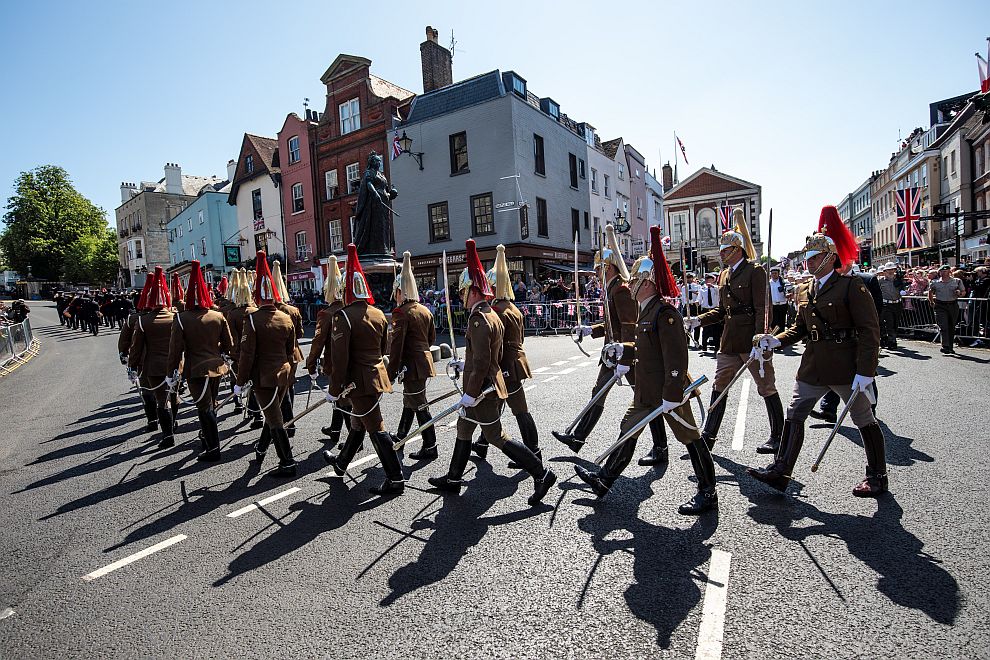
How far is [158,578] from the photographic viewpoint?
3.76 metres

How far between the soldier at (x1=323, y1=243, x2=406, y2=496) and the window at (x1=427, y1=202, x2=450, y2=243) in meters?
24.1

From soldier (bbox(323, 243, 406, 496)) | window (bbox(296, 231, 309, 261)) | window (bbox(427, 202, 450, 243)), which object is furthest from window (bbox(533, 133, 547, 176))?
soldier (bbox(323, 243, 406, 496))

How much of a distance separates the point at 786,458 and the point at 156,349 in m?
7.43

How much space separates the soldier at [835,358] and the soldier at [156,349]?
675 centimetres

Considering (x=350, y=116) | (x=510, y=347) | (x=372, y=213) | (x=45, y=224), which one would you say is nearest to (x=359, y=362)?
(x=510, y=347)

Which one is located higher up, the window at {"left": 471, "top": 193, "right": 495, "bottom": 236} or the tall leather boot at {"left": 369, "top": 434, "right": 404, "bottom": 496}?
the window at {"left": 471, "top": 193, "right": 495, "bottom": 236}

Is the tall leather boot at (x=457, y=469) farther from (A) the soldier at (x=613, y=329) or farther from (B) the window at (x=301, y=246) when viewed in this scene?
(B) the window at (x=301, y=246)

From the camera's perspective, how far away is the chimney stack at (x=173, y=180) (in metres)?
61.8

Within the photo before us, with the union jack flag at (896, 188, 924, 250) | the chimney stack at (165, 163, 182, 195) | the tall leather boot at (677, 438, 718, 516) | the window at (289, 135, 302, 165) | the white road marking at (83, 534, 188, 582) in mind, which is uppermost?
the chimney stack at (165, 163, 182, 195)

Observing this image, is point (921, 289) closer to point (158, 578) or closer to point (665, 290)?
point (665, 290)

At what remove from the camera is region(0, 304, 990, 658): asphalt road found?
2.94 m

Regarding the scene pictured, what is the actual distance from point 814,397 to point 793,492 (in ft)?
2.66

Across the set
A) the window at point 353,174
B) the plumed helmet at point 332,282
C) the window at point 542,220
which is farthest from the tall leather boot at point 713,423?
the window at point 353,174

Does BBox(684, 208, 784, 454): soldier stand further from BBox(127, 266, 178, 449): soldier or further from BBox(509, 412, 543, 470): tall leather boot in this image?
BBox(127, 266, 178, 449): soldier
